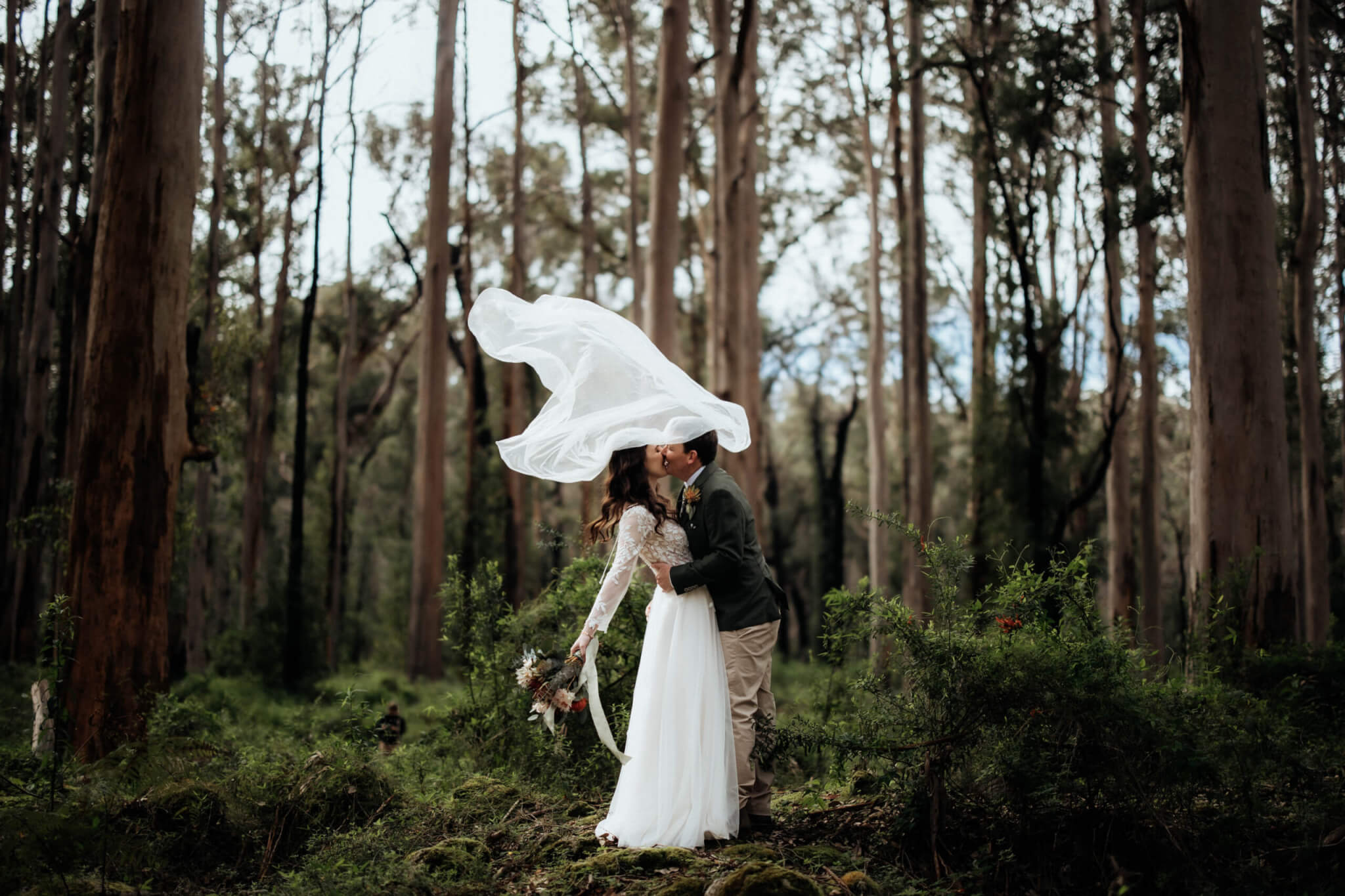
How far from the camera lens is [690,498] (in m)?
5.32

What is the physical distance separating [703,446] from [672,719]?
1.42 meters

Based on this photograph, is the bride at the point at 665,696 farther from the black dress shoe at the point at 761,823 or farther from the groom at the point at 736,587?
the black dress shoe at the point at 761,823

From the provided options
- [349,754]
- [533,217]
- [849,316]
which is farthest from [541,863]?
[849,316]

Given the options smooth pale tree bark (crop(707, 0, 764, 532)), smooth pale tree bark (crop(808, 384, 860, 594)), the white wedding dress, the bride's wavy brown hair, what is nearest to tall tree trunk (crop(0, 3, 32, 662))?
smooth pale tree bark (crop(707, 0, 764, 532))

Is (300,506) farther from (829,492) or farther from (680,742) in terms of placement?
(829,492)

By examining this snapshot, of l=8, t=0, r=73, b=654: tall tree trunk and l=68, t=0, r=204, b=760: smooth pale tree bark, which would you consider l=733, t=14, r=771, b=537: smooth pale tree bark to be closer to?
l=68, t=0, r=204, b=760: smooth pale tree bark

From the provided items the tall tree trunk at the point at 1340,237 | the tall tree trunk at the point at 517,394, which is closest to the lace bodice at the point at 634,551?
the tall tree trunk at the point at 517,394

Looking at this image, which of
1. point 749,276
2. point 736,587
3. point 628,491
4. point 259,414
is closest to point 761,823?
point 736,587

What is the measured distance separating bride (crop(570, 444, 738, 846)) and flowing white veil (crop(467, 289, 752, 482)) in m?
0.17

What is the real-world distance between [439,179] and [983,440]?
10.8 meters

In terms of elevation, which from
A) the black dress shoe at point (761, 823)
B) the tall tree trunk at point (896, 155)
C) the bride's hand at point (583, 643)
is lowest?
the black dress shoe at point (761, 823)

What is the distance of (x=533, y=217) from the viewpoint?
96.9 ft

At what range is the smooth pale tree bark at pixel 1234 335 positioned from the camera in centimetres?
842

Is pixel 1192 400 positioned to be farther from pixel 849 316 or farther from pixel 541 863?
pixel 849 316
